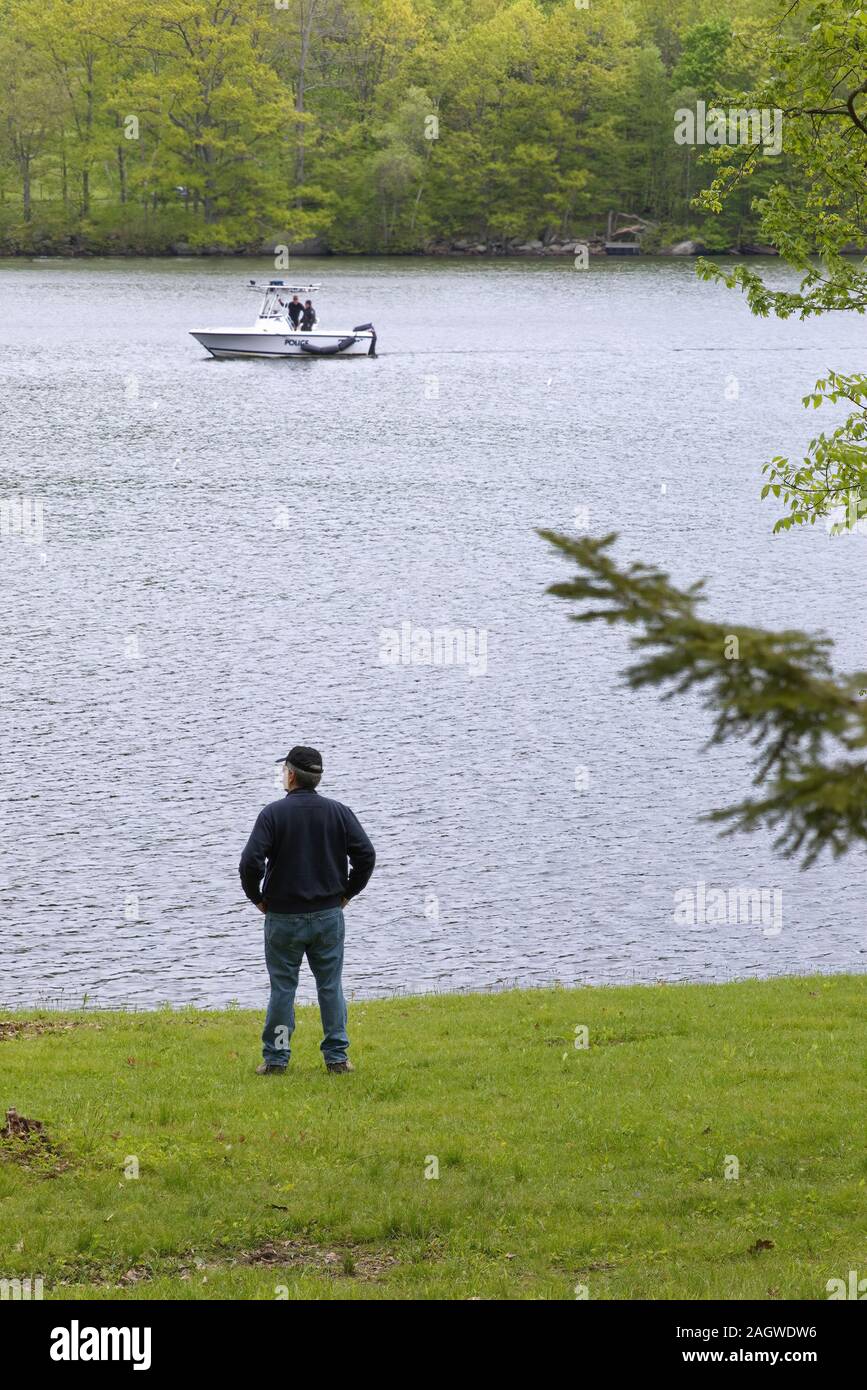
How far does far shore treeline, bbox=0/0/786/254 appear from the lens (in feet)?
493

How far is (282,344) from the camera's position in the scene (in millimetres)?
86750

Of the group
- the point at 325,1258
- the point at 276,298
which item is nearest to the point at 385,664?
the point at 325,1258

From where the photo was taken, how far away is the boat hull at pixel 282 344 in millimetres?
84375

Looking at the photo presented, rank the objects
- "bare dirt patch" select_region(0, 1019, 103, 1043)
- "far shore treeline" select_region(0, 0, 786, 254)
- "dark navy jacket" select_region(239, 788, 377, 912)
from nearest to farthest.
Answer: "dark navy jacket" select_region(239, 788, 377, 912), "bare dirt patch" select_region(0, 1019, 103, 1043), "far shore treeline" select_region(0, 0, 786, 254)

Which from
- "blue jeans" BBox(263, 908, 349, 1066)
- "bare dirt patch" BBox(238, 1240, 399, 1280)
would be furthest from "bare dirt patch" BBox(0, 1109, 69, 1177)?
"blue jeans" BBox(263, 908, 349, 1066)

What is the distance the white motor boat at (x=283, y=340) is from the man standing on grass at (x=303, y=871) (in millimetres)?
73264

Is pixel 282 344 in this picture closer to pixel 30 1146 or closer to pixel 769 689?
pixel 30 1146

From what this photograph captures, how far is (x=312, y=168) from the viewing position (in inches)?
6097

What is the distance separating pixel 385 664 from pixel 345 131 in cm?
13396

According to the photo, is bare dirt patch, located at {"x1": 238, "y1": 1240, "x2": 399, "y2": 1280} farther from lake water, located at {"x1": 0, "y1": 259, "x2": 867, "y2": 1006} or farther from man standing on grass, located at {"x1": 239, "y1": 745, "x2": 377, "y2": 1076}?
lake water, located at {"x1": 0, "y1": 259, "x2": 867, "y2": 1006}

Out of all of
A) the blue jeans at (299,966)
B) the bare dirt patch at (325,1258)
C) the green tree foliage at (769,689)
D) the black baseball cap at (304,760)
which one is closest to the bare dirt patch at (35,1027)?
the blue jeans at (299,966)

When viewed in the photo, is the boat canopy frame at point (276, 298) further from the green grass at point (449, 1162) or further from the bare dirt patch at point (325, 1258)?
the bare dirt patch at point (325, 1258)

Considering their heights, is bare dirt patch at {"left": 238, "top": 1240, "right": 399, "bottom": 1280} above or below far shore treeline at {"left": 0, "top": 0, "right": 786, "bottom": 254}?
below

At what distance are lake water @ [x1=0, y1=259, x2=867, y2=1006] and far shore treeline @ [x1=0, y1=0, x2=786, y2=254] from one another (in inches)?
2780
